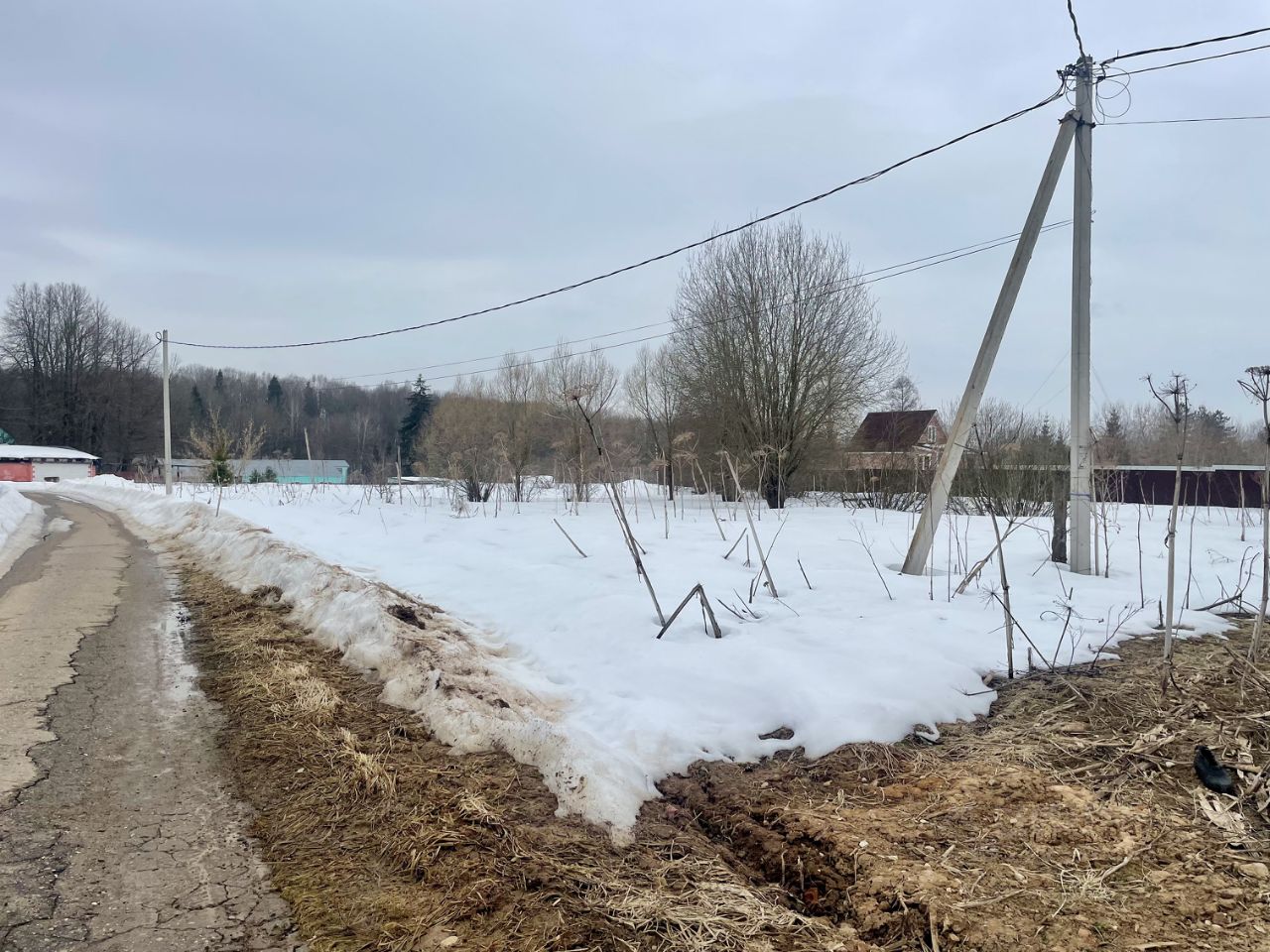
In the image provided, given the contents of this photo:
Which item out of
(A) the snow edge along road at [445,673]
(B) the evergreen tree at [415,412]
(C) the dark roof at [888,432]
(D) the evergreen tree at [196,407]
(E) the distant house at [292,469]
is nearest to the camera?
(A) the snow edge along road at [445,673]

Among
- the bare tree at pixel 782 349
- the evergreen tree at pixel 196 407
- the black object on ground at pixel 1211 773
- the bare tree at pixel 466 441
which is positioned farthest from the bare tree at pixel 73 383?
the black object on ground at pixel 1211 773

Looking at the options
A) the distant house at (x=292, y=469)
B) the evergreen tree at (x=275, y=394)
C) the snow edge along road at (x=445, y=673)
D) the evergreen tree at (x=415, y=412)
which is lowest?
the snow edge along road at (x=445, y=673)

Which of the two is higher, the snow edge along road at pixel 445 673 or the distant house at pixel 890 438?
the distant house at pixel 890 438

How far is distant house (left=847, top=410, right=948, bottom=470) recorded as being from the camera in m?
20.8

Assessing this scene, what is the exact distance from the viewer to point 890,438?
73.0ft

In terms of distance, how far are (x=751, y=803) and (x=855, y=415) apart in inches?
832

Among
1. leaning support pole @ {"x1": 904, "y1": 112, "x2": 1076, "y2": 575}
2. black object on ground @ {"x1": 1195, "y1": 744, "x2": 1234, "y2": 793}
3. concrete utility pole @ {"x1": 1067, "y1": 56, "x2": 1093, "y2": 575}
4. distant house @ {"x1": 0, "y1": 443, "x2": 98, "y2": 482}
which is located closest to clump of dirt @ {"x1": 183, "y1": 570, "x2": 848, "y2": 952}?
black object on ground @ {"x1": 1195, "y1": 744, "x2": 1234, "y2": 793}

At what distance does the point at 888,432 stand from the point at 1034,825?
21.4 meters

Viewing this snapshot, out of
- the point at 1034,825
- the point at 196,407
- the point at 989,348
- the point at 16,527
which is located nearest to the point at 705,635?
the point at 1034,825

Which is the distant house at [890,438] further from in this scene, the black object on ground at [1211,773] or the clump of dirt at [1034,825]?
the black object on ground at [1211,773]

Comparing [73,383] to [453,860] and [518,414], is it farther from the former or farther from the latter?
[453,860]

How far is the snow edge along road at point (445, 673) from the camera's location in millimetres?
3178

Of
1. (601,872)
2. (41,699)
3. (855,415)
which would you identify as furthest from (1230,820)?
(855,415)

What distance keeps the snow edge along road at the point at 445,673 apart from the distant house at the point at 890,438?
15.8m
